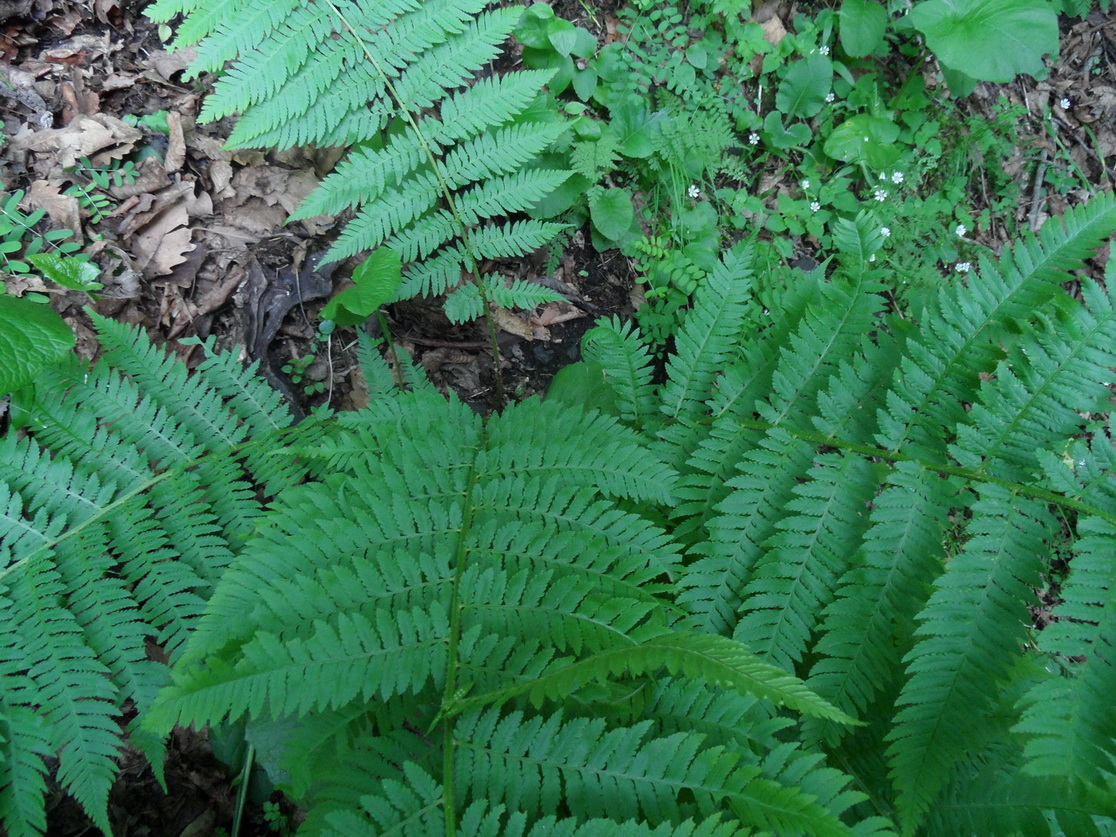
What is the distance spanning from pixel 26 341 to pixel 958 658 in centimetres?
275

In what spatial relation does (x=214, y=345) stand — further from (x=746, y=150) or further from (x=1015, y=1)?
(x=1015, y=1)

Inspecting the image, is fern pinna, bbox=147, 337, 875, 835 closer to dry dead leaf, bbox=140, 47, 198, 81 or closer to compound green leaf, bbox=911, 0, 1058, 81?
dry dead leaf, bbox=140, 47, 198, 81

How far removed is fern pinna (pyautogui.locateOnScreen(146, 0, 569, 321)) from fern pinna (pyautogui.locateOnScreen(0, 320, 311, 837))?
740mm

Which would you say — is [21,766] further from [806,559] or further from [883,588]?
[883,588]

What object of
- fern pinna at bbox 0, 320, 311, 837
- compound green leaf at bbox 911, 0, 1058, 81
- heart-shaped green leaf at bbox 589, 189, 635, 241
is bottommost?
fern pinna at bbox 0, 320, 311, 837

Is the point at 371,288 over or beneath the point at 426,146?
beneath

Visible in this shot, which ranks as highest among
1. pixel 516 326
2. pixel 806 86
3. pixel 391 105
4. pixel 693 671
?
pixel 806 86

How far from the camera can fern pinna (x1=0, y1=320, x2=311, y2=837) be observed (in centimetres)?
166

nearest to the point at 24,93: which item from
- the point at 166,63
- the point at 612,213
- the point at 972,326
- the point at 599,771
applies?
the point at 166,63

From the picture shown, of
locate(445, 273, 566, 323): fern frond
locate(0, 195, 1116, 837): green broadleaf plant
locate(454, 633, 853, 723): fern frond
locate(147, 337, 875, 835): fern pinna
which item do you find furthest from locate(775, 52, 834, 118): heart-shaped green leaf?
locate(454, 633, 853, 723): fern frond

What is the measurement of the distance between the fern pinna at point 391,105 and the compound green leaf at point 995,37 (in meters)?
2.41

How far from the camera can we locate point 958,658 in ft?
5.40

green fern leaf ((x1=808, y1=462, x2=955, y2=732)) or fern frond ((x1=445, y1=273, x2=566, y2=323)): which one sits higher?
fern frond ((x1=445, y1=273, x2=566, y2=323))

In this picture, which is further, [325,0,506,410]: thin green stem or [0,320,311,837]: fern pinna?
[325,0,506,410]: thin green stem
